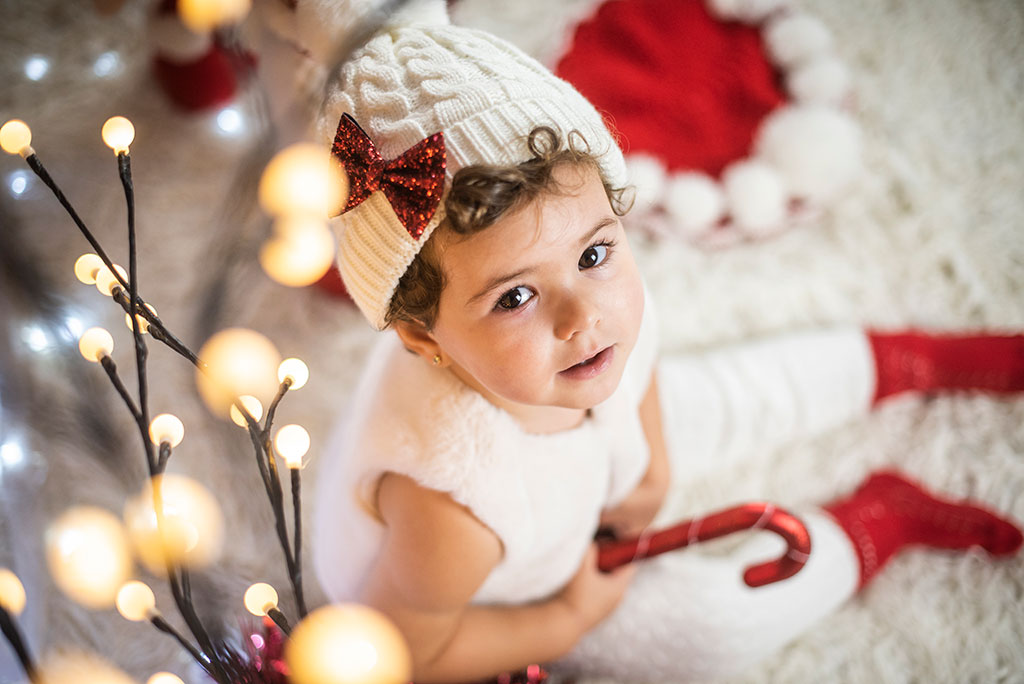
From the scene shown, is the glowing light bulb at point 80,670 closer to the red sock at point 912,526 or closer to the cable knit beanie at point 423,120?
the cable knit beanie at point 423,120

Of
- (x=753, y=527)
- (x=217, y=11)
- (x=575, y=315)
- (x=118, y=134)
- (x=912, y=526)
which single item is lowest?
(x=912, y=526)

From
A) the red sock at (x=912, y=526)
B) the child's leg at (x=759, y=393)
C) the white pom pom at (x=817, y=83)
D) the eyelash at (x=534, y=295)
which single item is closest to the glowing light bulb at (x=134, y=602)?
the eyelash at (x=534, y=295)

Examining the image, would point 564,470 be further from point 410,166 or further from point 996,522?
point 996,522

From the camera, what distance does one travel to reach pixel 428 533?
2.39 ft

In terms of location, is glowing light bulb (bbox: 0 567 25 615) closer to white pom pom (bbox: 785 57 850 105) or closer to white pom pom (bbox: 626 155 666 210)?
white pom pom (bbox: 626 155 666 210)

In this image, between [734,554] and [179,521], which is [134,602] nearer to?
[179,521]

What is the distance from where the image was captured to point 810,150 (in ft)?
4.06

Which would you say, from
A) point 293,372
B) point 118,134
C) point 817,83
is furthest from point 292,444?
point 817,83

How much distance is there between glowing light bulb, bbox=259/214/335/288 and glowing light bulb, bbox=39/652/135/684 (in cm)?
51

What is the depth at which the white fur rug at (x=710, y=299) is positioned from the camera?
0.83m

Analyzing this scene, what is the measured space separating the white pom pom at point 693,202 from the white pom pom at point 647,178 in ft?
0.06

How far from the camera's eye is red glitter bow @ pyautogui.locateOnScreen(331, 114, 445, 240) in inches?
22.4

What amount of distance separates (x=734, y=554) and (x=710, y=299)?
0.42 metres

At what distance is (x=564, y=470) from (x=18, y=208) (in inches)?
25.9
